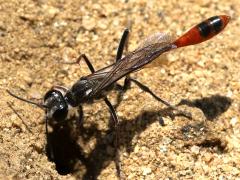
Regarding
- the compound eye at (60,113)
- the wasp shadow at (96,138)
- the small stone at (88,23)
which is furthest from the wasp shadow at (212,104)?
the small stone at (88,23)

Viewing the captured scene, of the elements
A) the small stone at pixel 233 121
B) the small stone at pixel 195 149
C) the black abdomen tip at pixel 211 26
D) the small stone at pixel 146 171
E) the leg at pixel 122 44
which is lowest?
the small stone at pixel 146 171

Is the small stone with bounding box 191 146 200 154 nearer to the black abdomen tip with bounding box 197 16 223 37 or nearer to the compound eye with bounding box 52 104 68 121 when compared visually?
the black abdomen tip with bounding box 197 16 223 37

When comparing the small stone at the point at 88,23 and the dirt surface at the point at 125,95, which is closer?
the dirt surface at the point at 125,95

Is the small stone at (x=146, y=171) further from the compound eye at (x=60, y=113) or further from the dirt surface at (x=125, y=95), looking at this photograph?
the compound eye at (x=60, y=113)

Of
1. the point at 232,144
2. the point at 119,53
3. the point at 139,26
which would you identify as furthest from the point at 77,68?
the point at 232,144

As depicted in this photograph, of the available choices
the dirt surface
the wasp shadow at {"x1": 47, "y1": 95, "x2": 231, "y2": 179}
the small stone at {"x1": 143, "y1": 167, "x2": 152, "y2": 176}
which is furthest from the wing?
the small stone at {"x1": 143, "y1": 167, "x2": 152, "y2": 176}

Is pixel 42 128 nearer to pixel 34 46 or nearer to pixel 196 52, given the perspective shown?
pixel 34 46
